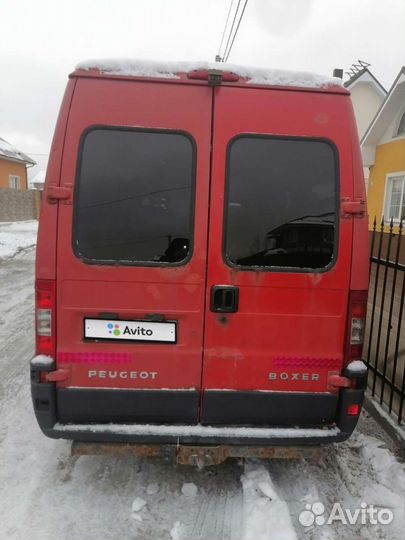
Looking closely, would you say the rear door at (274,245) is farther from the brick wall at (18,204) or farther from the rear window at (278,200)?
the brick wall at (18,204)

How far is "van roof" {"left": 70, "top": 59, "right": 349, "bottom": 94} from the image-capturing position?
2.39 m

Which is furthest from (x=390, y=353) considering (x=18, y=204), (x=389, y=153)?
(x=18, y=204)

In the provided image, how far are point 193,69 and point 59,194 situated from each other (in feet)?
3.49

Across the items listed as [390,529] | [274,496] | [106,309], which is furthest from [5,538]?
[390,529]

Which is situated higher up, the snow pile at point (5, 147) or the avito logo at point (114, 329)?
the snow pile at point (5, 147)

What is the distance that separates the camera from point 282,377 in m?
2.60

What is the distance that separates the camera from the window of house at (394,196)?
13898 millimetres

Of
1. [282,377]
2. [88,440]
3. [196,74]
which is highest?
[196,74]

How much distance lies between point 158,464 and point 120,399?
870 millimetres

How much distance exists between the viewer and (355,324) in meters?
2.56

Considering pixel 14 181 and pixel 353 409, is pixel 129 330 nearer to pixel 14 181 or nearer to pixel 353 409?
pixel 353 409

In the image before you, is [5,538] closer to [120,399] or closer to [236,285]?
[120,399]

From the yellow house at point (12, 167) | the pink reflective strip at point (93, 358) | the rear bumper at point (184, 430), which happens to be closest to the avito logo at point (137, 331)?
the pink reflective strip at point (93, 358)

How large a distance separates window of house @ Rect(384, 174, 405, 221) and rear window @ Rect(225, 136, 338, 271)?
41.4ft
